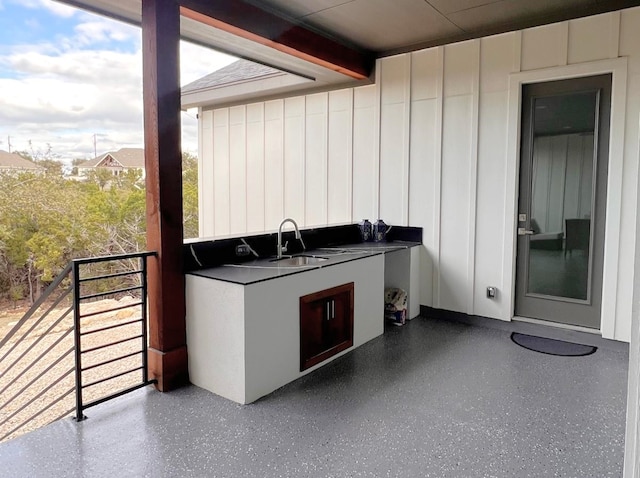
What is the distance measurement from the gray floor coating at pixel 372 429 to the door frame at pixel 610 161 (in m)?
0.59

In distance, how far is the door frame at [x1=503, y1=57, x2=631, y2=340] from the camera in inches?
133

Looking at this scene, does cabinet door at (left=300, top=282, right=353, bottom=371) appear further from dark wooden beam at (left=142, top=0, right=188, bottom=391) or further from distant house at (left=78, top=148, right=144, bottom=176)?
distant house at (left=78, top=148, right=144, bottom=176)

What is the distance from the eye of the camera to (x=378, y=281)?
3.84 m

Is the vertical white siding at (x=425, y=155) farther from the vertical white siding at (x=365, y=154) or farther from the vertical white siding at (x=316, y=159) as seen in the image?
the vertical white siding at (x=316, y=159)

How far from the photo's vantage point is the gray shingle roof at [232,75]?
17.4 ft

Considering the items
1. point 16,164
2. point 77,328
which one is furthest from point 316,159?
point 16,164

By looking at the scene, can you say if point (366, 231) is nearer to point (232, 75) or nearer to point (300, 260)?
point (300, 260)

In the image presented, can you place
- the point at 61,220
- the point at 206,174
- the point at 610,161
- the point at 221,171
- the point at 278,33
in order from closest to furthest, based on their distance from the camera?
1. the point at 610,161
2. the point at 278,33
3. the point at 221,171
4. the point at 206,174
5. the point at 61,220

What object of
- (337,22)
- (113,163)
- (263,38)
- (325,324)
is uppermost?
(337,22)

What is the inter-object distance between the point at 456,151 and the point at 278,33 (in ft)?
6.45

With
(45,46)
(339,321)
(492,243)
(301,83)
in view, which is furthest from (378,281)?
(45,46)

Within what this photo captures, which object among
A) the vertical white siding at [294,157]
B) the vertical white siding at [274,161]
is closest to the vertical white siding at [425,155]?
the vertical white siding at [294,157]

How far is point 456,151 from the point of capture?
4176 mm

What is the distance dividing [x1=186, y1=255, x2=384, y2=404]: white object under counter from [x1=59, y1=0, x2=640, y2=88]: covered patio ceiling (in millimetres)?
1919
